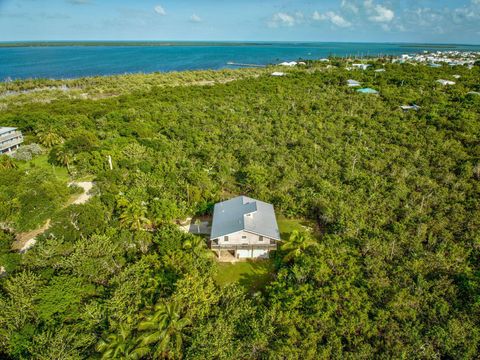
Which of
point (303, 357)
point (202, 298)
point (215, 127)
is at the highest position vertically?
point (215, 127)

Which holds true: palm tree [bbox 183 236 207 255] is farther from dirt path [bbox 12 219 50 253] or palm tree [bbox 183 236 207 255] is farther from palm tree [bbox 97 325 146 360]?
dirt path [bbox 12 219 50 253]

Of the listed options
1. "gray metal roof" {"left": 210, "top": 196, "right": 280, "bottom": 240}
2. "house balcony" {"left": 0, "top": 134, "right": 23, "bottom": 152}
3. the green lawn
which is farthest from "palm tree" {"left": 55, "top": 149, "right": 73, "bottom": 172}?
"gray metal roof" {"left": 210, "top": 196, "right": 280, "bottom": 240}

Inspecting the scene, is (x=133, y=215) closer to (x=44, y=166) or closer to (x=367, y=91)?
(x=44, y=166)

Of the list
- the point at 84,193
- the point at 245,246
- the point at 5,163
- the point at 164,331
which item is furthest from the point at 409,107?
the point at 5,163

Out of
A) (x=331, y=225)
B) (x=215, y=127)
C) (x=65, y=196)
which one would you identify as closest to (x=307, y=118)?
(x=215, y=127)

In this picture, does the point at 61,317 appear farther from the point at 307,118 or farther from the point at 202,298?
the point at 307,118

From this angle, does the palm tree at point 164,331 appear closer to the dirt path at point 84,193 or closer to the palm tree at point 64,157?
the dirt path at point 84,193
